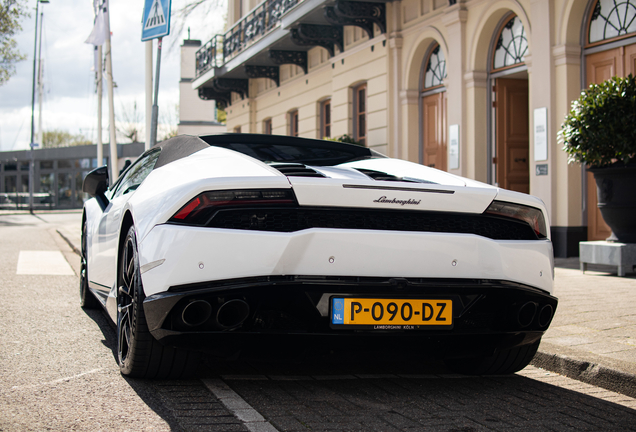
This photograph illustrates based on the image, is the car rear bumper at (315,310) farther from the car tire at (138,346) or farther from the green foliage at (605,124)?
the green foliage at (605,124)

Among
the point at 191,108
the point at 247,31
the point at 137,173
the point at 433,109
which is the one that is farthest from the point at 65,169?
the point at 137,173

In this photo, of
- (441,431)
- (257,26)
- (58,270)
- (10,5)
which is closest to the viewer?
(441,431)

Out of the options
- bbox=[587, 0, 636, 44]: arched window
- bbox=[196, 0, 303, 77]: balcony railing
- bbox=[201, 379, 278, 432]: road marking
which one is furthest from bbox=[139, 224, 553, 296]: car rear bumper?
bbox=[196, 0, 303, 77]: balcony railing

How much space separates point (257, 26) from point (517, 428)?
17772mm

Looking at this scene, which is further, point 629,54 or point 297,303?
point 629,54

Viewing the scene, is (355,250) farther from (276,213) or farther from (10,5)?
(10,5)

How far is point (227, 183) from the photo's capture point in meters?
2.91

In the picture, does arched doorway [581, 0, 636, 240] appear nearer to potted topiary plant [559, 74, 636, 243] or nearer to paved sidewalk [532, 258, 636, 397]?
potted topiary plant [559, 74, 636, 243]

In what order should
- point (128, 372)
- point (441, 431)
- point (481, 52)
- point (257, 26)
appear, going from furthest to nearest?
point (257, 26), point (481, 52), point (128, 372), point (441, 431)

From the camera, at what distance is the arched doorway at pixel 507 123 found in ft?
38.9

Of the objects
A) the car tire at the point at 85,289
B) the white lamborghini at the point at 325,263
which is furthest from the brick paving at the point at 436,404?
the car tire at the point at 85,289

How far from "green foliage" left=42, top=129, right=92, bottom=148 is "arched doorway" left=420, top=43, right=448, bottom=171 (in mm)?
70145

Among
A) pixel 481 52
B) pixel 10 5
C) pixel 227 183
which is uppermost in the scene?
pixel 10 5

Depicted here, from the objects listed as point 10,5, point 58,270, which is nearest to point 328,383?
point 58,270
